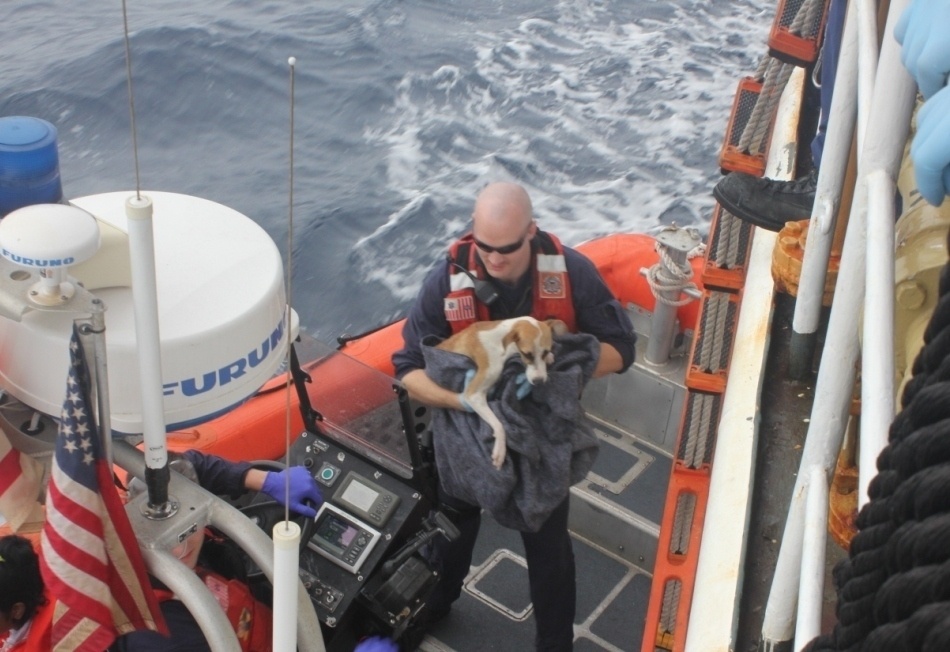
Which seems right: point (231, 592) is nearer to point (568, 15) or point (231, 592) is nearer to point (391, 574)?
point (391, 574)

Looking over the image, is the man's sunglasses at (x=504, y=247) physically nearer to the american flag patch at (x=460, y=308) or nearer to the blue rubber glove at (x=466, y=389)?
the american flag patch at (x=460, y=308)

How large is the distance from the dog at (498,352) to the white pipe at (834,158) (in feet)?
2.43

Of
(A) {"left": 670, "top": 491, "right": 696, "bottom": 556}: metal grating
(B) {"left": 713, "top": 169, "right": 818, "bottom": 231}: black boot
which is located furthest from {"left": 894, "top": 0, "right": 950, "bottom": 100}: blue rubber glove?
(A) {"left": 670, "top": 491, "right": 696, "bottom": 556}: metal grating

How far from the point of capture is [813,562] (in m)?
1.57

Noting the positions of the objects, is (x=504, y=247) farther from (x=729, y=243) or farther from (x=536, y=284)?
(x=729, y=243)

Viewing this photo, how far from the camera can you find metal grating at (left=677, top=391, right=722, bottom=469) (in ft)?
13.1

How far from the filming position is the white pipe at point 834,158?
2.54 metres

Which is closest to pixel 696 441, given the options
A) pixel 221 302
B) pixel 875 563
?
pixel 221 302

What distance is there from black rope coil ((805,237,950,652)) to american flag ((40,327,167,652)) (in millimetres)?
1278

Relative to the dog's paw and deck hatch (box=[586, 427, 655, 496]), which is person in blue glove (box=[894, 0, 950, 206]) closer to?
the dog's paw

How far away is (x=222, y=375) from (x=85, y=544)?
39 cm

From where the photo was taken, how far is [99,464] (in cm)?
188

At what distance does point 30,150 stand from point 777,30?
3425 mm

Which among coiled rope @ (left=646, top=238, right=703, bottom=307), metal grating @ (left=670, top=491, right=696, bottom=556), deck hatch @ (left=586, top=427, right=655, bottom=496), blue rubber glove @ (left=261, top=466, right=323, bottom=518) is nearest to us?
blue rubber glove @ (left=261, top=466, right=323, bottom=518)
